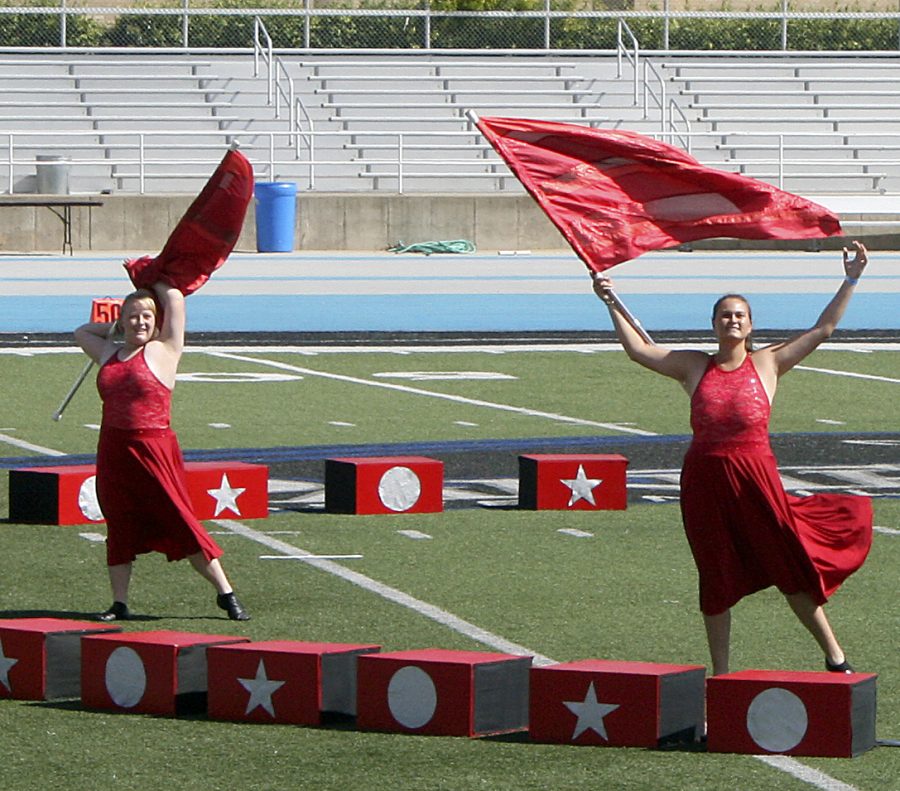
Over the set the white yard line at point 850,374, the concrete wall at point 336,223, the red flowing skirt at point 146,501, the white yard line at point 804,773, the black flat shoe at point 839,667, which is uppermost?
the concrete wall at point 336,223

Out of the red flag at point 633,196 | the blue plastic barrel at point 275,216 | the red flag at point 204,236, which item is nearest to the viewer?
the red flag at point 633,196

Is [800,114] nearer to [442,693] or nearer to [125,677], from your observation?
[125,677]

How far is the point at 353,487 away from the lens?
481 inches

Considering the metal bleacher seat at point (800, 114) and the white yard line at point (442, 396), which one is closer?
the white yard line at point (442, 396)

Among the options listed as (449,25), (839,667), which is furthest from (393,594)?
(449,25)

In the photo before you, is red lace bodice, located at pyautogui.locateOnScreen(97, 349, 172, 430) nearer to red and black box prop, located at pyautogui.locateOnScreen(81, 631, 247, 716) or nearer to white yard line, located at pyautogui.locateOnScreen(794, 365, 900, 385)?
red and black box prop, located at pyautogui.locateOnScreen(81, 631, 247, 716)

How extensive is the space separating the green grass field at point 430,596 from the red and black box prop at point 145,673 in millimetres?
77

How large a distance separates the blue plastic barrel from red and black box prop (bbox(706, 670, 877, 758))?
3007cm

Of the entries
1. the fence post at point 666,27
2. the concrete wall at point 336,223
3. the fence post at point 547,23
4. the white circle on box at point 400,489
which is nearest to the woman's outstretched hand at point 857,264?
the white circle on box at point 400,489

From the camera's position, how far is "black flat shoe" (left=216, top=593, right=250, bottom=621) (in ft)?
30.2

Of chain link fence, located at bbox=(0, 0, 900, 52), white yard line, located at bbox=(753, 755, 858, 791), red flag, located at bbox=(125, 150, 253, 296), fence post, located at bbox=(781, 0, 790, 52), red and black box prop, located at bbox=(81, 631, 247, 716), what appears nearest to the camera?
white yard line, located at bbox=(753, 755, 858, 791)

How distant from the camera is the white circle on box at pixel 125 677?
24.5 ft

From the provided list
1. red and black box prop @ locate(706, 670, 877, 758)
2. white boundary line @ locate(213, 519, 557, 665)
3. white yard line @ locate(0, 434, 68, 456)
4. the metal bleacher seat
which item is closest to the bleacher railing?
the metal bleacher seat

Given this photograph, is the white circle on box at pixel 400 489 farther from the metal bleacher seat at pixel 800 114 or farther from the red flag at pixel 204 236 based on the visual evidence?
the metal bleacher seat at pixel 800 114
